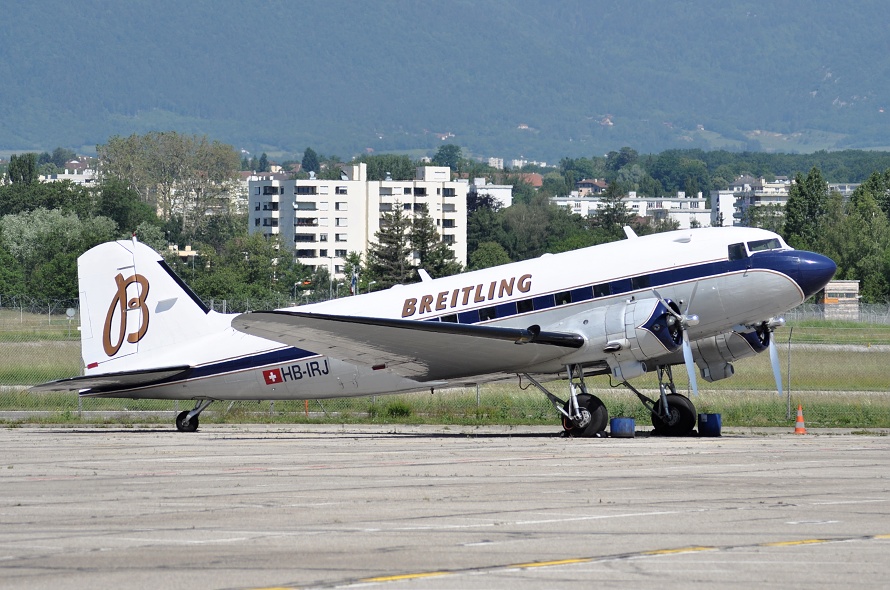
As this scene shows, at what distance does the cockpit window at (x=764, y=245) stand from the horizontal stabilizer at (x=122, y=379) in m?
13.0

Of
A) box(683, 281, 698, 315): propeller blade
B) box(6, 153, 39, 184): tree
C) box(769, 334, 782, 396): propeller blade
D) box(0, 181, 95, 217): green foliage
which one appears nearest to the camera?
box(683, 281, 698, 315): propeller blade

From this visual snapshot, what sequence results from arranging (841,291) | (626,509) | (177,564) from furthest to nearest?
(841,291) < (626,509) < (177,564)

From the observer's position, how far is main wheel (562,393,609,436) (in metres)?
27.1

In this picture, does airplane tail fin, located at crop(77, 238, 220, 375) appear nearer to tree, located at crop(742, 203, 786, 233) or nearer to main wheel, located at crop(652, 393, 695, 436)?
main wheel, located at crop(652, 393, 695, 436)

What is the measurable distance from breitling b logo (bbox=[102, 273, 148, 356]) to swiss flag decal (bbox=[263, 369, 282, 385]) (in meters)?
3.12

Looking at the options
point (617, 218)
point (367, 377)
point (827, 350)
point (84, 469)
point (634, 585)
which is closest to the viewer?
point (634, 585)

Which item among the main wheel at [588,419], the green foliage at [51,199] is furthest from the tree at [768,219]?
the main wheel at [588,419]

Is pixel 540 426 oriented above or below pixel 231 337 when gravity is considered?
below

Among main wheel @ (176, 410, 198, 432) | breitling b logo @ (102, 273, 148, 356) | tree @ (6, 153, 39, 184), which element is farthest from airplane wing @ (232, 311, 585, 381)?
tree @ (6, 153, 39, 184)

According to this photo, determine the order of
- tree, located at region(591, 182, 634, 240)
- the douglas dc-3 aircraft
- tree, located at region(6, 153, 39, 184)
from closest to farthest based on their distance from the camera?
the douglas dc-3 aircraft, tree, located at region(591, 182, 634, 240), tree, located at region(6, 153, 39, 184)

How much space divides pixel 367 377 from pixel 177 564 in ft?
60.1

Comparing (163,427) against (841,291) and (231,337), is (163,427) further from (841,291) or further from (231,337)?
(841,291)

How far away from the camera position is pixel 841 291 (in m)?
94.6

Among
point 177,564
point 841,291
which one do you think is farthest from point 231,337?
point 841,291
